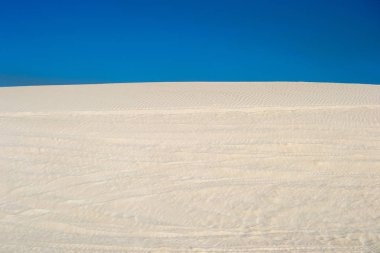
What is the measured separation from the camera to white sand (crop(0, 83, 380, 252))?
524 centimetres

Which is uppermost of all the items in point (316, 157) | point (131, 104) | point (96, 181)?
point (131, 104)

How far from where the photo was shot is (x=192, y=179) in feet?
24.4

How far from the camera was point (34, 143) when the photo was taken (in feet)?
32.4

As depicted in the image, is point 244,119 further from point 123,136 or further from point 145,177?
point 145,177

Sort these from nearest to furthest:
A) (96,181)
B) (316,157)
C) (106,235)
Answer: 1. (106,235)
2. (96,181)
3. (316,157)

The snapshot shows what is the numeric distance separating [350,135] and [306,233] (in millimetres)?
5317

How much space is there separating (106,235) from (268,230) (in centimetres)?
189

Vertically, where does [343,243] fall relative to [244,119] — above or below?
below

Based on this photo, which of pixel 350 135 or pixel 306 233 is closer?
pixel 306 233

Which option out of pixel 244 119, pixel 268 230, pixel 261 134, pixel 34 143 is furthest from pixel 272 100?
pixel 268 230

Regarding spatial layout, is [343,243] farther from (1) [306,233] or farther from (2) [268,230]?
(2) [268,230]

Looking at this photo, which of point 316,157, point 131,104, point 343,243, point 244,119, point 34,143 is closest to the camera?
point 343,243

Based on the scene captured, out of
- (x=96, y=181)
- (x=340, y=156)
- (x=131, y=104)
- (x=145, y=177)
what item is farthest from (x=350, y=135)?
(x=131, y=104)

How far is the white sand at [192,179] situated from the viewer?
524 centimetres
